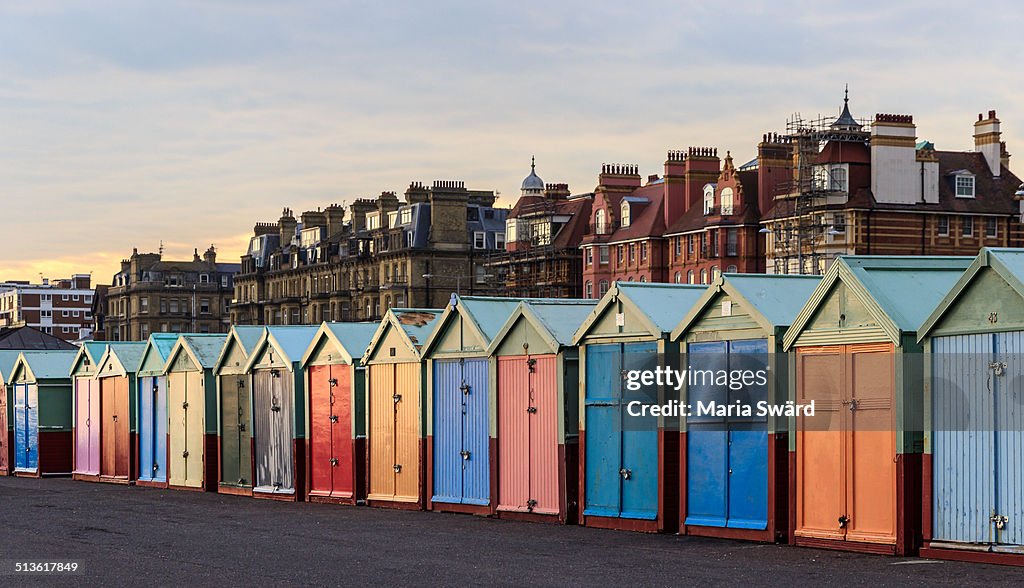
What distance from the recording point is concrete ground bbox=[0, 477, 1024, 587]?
1723 cm

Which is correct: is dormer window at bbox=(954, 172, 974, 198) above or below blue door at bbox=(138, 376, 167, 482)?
above

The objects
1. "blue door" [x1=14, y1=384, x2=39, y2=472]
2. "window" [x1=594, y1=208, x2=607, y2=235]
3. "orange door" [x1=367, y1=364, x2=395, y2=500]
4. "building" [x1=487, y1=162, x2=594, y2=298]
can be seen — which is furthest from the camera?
"building" [x1=487, y1=162, x2=594, y2=298]

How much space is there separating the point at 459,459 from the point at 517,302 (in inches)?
124

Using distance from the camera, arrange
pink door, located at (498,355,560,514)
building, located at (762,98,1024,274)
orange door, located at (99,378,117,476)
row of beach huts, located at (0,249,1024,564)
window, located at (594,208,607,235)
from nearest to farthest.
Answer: row of beach huts, located at (0,249,1024,564)
pink door, located at (498,355,560,514)
orange door, located at (99,378,117,476)
building, located at (762,98,1024,274)
window, located at (594,208,607,235)

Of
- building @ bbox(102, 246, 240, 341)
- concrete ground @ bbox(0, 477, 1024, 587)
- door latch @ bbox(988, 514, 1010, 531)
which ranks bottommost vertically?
concrete ground @ bbox(0, 477, 1024, 587)

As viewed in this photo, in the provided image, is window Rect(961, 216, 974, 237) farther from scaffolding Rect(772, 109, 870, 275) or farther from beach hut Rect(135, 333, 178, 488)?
beach hut Rect(135, 333, 178, 488)

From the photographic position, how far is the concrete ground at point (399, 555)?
17234 millimetres

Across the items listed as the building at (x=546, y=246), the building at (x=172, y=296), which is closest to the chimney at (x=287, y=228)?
the building at (x=172, y=296)

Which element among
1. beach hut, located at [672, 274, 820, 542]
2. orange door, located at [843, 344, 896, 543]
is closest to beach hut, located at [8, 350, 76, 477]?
beach hut, located at [672, 274, 820, 542]

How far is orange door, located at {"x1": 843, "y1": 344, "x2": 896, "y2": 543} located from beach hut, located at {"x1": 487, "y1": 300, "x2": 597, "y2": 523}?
6.27 meters

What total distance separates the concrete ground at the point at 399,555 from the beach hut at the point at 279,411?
3.97 metres

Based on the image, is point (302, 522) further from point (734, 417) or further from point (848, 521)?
point (848, 521)

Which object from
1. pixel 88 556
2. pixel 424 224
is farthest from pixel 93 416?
pixel 424 224

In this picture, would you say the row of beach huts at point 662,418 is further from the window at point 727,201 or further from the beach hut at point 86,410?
the window at point 727,201
